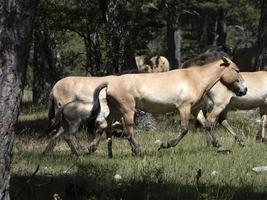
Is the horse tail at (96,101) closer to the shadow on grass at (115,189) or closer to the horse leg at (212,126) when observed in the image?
the horse leg at (212,126)

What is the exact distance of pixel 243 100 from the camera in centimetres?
1386

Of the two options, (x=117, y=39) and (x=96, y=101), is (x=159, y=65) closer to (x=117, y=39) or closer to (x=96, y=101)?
(x=117, y=39)

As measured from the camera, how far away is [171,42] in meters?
31.8

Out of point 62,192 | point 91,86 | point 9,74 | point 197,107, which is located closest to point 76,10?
point 91,86

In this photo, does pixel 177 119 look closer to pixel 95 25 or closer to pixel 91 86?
pixel 91 86

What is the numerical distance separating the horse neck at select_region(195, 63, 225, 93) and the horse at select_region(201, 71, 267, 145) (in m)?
0.97

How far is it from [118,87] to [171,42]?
20735 mm

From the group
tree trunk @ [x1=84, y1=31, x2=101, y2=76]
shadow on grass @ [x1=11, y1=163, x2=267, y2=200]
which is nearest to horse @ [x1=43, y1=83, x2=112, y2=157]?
shadow on grass @ [x1=11, y1=163, x2=267, y2=200]

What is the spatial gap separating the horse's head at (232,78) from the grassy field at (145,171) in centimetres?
103

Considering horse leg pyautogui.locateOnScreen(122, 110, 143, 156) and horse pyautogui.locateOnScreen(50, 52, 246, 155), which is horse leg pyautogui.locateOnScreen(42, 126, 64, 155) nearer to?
horse pyautogui.locateOnScreen(50, 52, 246, 155)

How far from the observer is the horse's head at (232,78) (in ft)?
39.8

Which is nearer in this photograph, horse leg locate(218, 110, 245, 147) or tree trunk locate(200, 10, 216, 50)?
horse leg locate(218, 110, 245, 147)

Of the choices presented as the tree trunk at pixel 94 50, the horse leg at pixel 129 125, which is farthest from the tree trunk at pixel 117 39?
the tree trunk at pixel 94 50

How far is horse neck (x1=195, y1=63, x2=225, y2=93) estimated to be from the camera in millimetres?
11711
